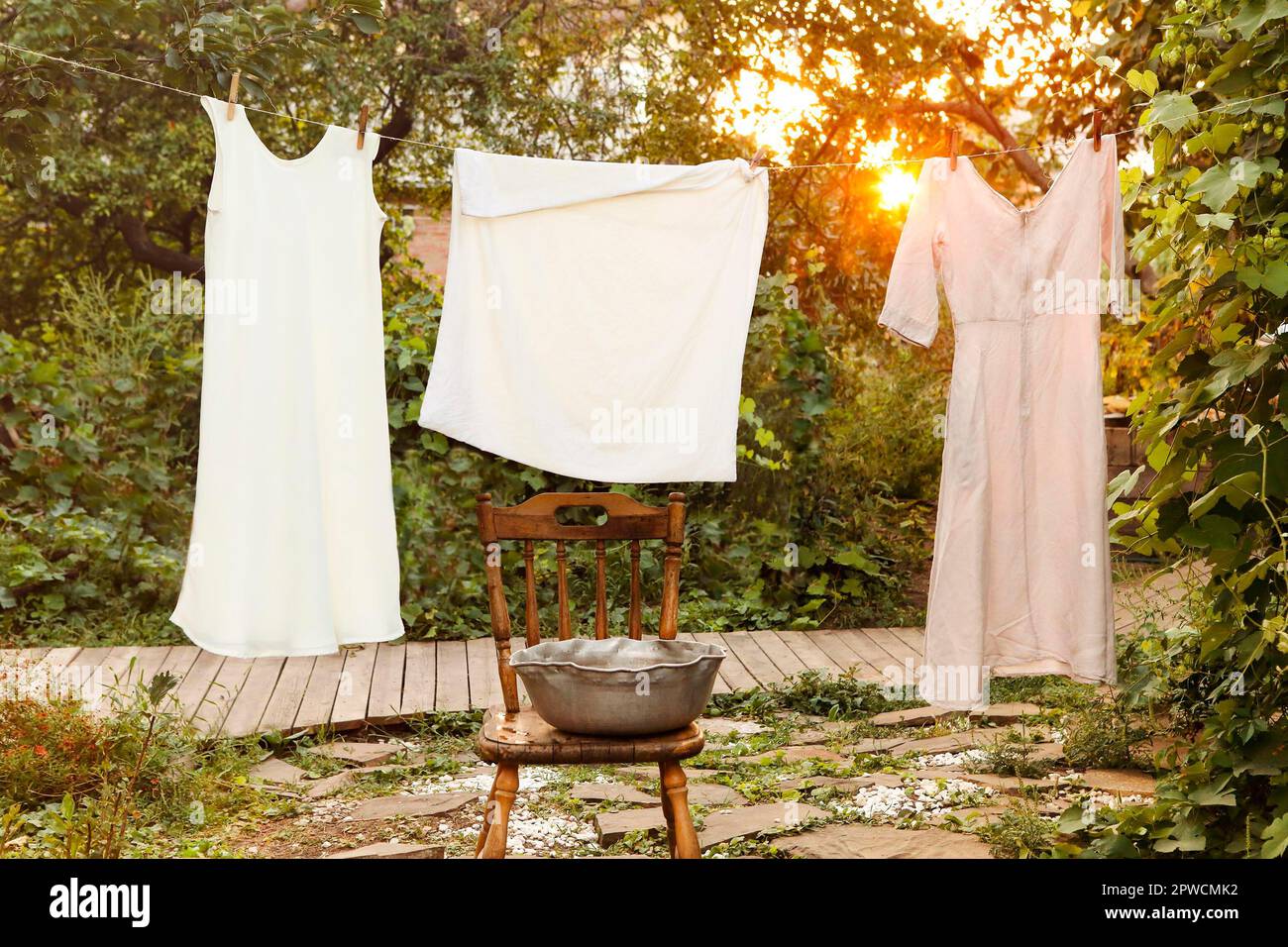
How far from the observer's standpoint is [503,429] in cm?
329

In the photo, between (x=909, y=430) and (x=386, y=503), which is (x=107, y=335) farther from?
(x=909, y=430)

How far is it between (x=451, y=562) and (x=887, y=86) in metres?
2.86

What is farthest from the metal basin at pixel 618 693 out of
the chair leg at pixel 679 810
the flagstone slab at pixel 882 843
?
the flagstone slab at pixel 882 843

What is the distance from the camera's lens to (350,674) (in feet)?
14.5

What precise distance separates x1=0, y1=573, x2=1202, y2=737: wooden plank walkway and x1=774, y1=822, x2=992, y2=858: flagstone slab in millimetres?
1062

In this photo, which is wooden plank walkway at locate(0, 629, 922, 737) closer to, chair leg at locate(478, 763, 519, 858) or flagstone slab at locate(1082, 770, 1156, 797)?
flagstone slab at locate(1082, 770, 1156, 797)

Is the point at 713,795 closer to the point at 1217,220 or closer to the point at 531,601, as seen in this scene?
the point at 531,601

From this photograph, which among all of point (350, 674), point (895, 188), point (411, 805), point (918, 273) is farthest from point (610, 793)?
point (895, 188)

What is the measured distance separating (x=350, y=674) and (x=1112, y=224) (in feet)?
9.68

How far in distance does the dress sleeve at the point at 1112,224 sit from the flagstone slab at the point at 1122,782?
1195 millimetres

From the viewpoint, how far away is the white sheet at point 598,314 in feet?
10.6

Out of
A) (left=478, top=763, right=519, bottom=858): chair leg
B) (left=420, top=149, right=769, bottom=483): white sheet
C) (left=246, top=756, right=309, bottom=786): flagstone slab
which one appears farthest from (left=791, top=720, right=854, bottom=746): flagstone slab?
(left=478, top=763, right=519, bottom=858): chair leg

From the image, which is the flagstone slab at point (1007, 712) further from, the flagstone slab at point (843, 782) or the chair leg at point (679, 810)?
the chair leg at point (679, 810)
